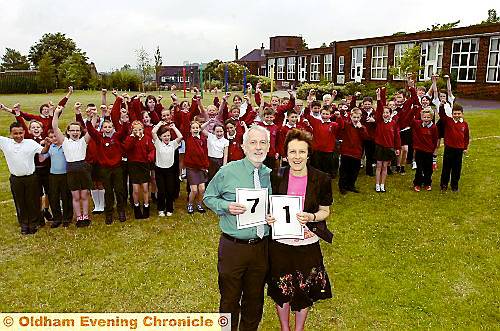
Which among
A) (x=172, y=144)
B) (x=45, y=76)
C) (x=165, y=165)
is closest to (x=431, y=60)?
(x=172, y=144)

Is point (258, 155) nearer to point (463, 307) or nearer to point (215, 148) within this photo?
point (463, 307)

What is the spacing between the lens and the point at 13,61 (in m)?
73.7

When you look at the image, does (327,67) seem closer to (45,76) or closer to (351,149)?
(45,76)

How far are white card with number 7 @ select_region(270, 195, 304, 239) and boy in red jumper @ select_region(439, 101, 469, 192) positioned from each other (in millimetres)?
6254

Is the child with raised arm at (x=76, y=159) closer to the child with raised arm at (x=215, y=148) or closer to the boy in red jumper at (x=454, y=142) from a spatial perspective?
the child with raised arm at (x=215, y=148)

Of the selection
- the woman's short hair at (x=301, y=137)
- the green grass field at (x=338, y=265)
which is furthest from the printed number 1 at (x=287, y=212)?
the green grass field at (x=338, y=265)

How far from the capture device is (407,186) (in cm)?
958

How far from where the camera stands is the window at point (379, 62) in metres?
36.8

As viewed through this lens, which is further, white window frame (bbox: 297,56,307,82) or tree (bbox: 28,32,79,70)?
tree (bbox: 28,32,79,70)

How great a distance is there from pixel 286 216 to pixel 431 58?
109 feet

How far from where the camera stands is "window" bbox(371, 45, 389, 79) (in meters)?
36.8

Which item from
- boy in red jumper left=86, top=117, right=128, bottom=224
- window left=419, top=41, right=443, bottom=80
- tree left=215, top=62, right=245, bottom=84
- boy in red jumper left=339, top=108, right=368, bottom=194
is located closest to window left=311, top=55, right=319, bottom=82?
tree left=215, top=62, right=245, bottom=84

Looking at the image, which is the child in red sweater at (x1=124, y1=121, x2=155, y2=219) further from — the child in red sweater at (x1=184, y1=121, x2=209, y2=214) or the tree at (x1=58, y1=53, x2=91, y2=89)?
the tree at (x1=58, y1=53, x2=91, y2=89)

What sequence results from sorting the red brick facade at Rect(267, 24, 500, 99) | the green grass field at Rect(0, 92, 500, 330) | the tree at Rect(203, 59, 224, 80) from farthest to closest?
the tree at Rect(203, 59, 224, 80) → the red brick facade at Rect(267, 24, 500, 99) → the green grass field at Rect(0, 92, 500, 330)
